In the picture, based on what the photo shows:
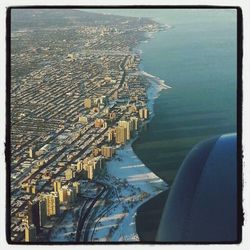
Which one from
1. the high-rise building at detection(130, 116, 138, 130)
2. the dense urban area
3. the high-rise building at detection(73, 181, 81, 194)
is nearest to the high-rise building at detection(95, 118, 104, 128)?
the dense urban area

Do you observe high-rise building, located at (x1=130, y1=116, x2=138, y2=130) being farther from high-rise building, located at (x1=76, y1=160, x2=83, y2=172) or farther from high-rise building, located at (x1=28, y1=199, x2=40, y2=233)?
high-rise building, located at (x1=28, y1=199, x2=40, y2=233)

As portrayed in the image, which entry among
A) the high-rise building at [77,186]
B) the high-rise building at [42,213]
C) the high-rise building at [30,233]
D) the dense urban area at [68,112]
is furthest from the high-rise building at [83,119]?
the high-rise building at [30,233]

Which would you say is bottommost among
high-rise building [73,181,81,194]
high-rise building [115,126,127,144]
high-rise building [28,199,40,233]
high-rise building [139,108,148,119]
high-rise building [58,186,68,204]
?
high-rise building [28,199,40,233]

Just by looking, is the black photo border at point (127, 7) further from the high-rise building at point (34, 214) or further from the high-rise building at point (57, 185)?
the high-rise building at point (57, 185)

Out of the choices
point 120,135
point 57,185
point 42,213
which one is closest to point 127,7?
point 120,135

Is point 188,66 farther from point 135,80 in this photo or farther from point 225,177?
point 225,177

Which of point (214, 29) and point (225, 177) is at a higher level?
point (214, 29)
